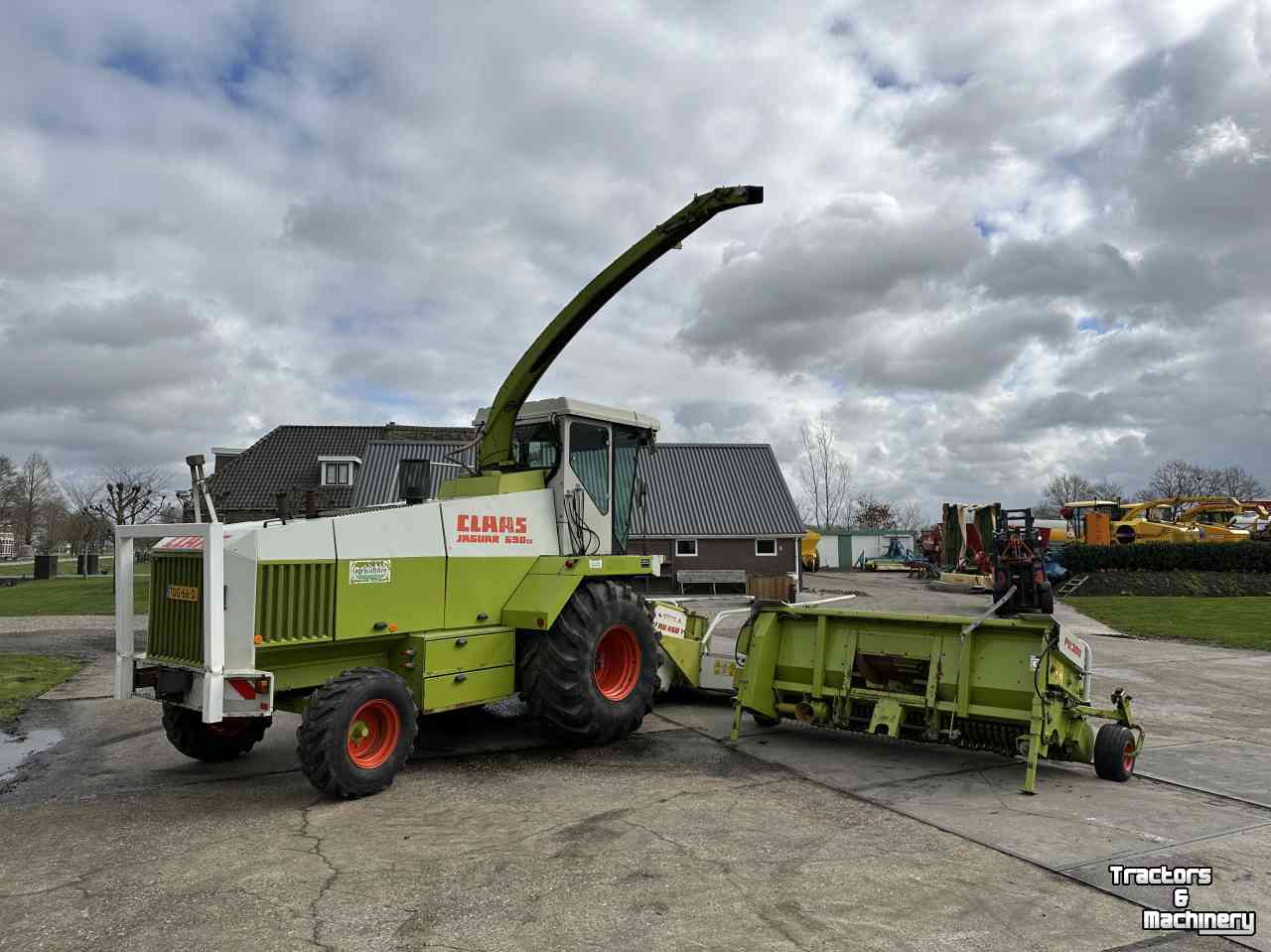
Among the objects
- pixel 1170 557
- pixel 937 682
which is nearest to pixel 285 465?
pixel 1170 557

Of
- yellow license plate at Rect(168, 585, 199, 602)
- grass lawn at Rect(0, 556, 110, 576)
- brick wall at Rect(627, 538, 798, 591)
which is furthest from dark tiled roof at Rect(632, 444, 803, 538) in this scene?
grass lawn at Rect(0, 556, 110, 576)

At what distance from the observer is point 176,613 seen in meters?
6.39

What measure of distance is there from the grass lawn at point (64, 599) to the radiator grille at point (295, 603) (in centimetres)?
1527

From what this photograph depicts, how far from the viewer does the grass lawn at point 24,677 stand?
1028 cm

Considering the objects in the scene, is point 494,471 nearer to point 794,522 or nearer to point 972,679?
point 972,679

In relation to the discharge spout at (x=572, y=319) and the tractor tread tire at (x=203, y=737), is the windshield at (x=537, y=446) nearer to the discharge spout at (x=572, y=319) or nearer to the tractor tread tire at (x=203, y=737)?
the discharge spout at (x=572, y=319)

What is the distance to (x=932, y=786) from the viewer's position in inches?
259

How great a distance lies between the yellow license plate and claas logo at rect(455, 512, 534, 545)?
194cm

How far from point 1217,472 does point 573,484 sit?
76995 millimetres

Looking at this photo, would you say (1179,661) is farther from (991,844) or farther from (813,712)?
(991,844)

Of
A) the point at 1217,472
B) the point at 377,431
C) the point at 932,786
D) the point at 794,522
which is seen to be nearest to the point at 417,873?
the point at 932,786

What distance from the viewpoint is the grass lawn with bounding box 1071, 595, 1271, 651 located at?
1719cm

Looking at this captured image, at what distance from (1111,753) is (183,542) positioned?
682 cm

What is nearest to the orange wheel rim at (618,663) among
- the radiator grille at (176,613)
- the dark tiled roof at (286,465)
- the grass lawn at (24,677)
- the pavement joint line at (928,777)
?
the pavement joint line at (928,777)
